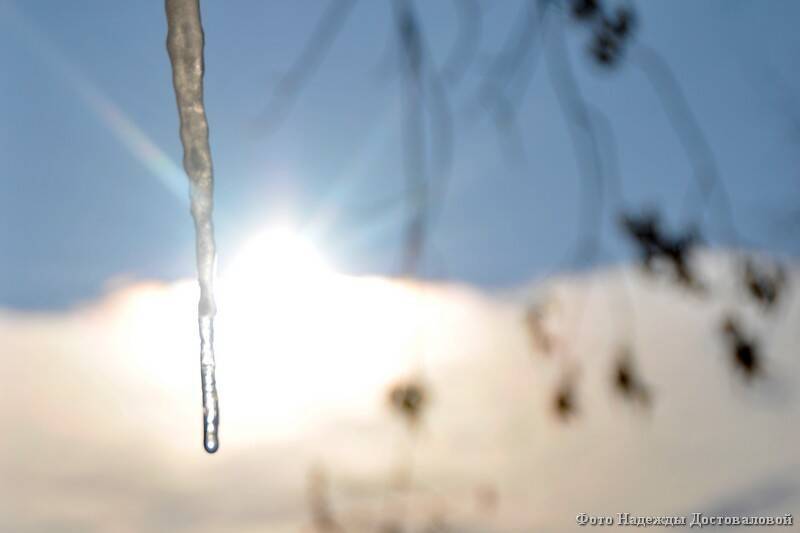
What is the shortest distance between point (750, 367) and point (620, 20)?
4.10 ft

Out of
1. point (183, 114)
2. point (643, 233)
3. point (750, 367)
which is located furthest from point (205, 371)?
point (750, 367)

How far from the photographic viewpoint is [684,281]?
3.34 meters

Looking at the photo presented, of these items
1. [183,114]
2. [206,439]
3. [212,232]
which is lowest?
[206,439]

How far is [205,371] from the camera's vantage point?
10.3ft

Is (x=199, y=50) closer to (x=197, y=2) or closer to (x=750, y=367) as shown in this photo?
(x=197, y=2)

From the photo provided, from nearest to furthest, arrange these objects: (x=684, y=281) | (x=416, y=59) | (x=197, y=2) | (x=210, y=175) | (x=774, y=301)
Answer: (x=416, y=59)
(x=197, y=2)
(x=210, y=175)
(x=684, y=281)
(x=774, y=301)

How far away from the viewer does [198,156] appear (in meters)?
3.03

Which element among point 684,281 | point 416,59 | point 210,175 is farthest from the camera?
point 684,281

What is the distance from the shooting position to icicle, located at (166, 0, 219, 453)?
2842 millimetres

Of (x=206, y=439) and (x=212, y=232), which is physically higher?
(x=212, y=232)

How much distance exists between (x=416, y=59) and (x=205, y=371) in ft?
3.79

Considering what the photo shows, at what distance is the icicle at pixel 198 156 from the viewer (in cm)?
284

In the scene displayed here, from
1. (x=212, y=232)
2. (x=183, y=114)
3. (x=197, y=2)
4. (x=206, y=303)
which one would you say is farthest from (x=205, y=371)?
(x=197, y=2)

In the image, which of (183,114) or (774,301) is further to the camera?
(774,301)
